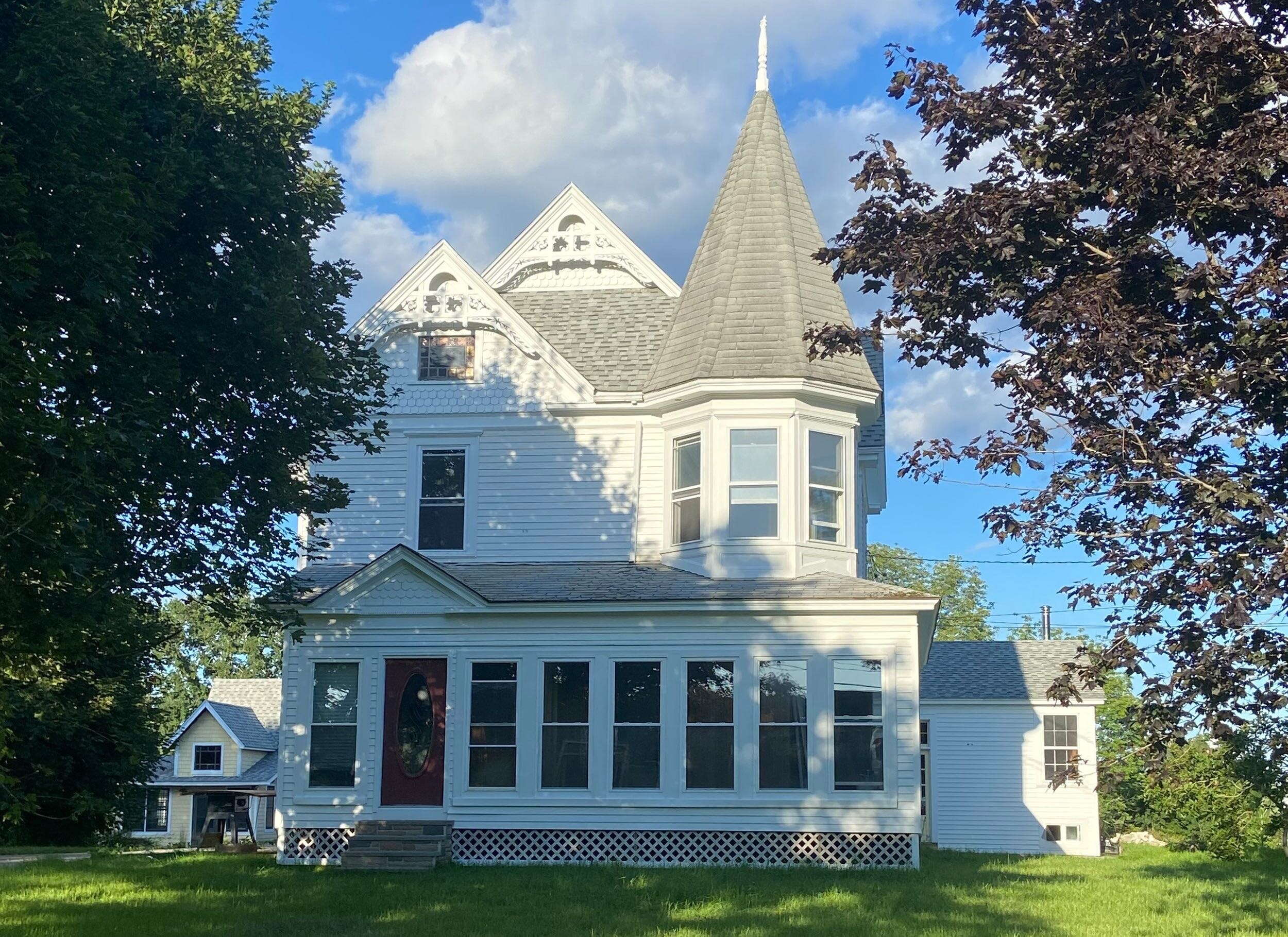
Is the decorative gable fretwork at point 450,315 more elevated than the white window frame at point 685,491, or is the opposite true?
the decorative gable fretwork at point 450,315

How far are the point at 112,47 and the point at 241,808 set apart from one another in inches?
1466

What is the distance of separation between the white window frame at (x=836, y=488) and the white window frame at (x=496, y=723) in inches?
184

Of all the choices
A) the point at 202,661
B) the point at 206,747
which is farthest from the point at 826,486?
the point at 202,661

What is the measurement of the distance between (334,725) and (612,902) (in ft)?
23.8

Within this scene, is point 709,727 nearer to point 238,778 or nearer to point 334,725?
point 334,725

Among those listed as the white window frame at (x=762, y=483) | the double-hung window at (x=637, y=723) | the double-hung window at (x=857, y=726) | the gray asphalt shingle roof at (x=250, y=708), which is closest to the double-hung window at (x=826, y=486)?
the white window frame at (x=762, y=483)

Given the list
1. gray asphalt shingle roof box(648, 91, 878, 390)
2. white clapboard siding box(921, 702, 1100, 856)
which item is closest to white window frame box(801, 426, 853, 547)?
gray asphalt shingle roof box(648, 91, 878, 390)

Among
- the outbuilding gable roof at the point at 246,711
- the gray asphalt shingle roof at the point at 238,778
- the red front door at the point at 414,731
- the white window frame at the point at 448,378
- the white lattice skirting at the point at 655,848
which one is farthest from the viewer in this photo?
the outbuilding gable roof at the point at 246,711

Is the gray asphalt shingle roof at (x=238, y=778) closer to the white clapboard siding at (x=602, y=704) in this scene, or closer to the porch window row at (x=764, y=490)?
the white clapboard siding at (x=602, y=704)

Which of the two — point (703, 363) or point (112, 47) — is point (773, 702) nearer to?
point (703, 363)

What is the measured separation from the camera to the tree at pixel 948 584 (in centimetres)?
5931

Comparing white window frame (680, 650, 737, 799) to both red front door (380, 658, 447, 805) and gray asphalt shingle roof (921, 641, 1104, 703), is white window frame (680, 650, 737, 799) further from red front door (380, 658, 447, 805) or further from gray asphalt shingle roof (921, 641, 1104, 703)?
gray asphalt shingle roof (921, 641, 1104, 703)

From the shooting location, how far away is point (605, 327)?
23.7 metres

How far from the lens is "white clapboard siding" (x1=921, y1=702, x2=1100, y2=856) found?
30047mm
